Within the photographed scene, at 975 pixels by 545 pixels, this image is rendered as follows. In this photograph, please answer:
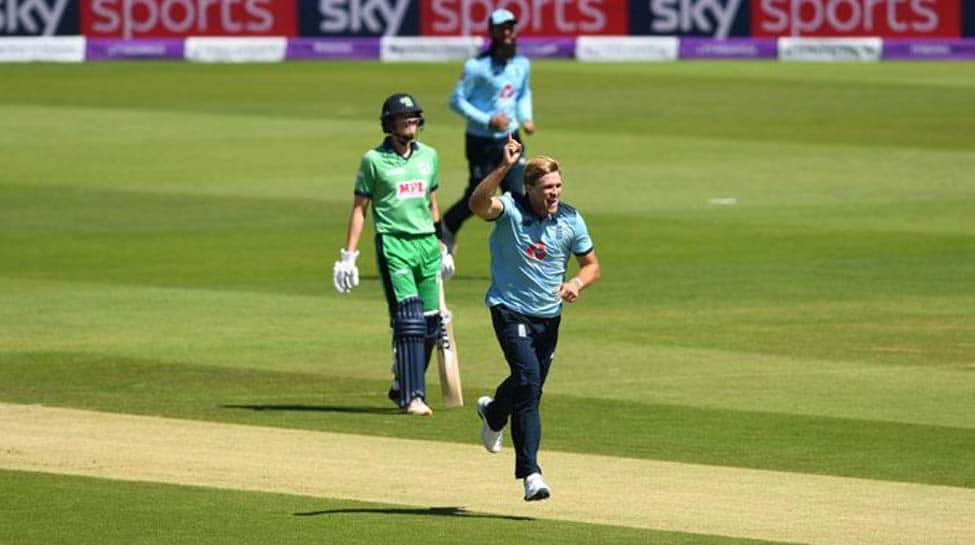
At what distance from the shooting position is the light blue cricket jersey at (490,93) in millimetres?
23077

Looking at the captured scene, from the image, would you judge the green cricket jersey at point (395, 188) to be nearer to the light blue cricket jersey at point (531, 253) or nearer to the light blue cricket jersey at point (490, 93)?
the light blue cricket jersey at point (531, 253)

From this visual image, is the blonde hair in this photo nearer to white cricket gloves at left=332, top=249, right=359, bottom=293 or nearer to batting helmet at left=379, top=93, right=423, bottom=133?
batting helmet at left=379, top=93, right=423, bottom=133

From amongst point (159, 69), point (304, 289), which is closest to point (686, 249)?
point (304, 289)

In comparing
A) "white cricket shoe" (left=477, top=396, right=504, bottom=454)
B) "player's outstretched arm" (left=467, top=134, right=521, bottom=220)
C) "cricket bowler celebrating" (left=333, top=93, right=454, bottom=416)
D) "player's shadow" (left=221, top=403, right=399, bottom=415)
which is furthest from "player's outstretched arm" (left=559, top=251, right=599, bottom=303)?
"player's shadow" (left=221, top=403, right=399, bottom=415)

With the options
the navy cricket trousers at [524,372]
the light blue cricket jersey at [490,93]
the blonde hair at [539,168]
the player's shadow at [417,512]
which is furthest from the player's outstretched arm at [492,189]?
the light blue cricket jersey at [490,93]

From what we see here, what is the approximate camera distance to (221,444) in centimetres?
1433

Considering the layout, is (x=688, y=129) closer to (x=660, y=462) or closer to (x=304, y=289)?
(x=304, y=289)

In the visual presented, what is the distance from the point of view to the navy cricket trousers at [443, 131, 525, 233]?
22.9m

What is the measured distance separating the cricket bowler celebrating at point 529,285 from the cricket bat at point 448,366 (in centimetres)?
330

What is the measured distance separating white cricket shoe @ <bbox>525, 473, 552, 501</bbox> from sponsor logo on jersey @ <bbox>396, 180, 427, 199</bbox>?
419 cm

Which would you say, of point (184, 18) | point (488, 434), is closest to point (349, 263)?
point (488, 434)

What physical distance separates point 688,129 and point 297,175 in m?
7.77

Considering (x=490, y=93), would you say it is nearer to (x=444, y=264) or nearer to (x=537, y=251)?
(x=444, y=264)

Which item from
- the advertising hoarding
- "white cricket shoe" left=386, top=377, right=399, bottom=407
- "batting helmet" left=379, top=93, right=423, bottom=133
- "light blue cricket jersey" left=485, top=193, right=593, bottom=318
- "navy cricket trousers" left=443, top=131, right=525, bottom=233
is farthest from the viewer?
the advertising hoarding
